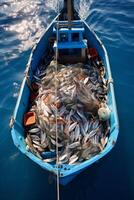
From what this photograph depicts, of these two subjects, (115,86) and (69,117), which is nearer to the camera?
(69,117)

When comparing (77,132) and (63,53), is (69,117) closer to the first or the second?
(77,132)

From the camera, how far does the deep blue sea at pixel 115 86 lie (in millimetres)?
9117

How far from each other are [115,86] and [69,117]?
4.11 meters

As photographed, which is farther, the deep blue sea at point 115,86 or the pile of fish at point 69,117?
the deep blue sea at point 115,86

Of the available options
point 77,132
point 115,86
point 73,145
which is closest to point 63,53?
point 115,86

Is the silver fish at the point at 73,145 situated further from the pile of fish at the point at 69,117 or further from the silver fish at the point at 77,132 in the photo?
the silver fish at the point at 77,132

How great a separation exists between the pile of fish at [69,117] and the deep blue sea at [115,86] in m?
1.20

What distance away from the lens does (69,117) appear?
30.6 feet

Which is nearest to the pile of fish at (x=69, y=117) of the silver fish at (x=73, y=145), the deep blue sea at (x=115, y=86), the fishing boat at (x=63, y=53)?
the silver fish at (x=73, y=145)

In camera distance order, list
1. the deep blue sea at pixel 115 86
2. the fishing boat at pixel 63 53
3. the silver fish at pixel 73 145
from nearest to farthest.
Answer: the silver fish at pixel 73 145 → the fishing boat at pixel 63 53 → the deep blue sea at pixel 115 86

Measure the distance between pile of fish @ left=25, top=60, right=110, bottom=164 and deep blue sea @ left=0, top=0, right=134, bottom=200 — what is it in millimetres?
1196

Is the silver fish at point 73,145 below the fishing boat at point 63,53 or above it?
below

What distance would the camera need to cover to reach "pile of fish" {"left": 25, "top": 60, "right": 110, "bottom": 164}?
28.4 ft

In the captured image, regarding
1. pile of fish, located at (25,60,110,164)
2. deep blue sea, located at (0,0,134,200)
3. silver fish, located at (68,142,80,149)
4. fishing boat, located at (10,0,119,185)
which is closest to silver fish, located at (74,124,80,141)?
pile of fish, located at (25,60,110,164)
